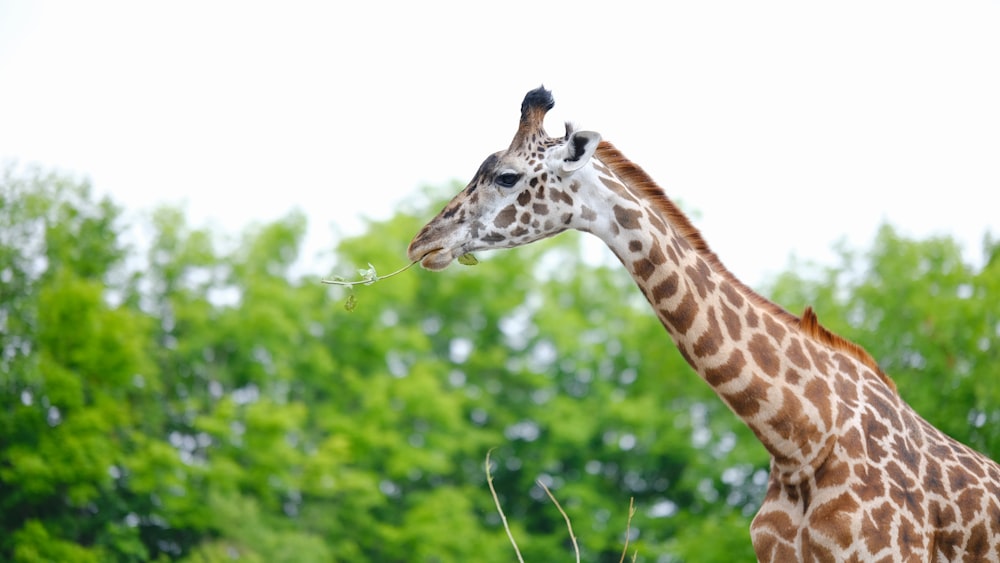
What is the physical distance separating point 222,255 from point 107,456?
8264mm

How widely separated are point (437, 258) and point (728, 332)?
1.68 metres

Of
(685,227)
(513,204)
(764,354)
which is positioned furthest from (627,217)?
(764,354)

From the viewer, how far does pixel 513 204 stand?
21.2ft

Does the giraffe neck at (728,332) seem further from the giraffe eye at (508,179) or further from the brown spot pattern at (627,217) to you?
the giraffe eye at (508,179)

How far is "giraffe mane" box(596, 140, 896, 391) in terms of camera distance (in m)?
6.53

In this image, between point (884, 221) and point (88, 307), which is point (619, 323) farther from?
point (88, 307)

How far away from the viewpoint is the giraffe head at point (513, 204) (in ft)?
21.0

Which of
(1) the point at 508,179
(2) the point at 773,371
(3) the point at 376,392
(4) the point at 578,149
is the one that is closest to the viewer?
(2) the point at 773,371

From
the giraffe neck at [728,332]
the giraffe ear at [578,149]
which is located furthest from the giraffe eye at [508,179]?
the giraffe neck at [728,332]

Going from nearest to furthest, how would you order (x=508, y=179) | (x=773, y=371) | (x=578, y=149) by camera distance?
1. (x=773, y=371)
2. (x=578, y=149)
3. (x=508, y=179)

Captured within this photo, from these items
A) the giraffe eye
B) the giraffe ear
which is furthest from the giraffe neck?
the giraffe eye

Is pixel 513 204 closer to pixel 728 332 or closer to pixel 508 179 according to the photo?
pixel 508 179

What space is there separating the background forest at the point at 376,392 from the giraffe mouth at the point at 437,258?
60.1 feet

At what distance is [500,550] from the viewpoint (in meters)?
30.6
